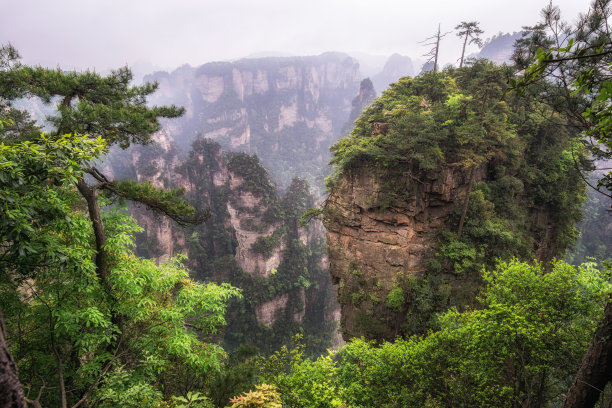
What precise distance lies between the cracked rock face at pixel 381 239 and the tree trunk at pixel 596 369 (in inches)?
336

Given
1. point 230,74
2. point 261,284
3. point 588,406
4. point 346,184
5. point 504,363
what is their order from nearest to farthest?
1. point 588,406
2. point 504,363
3. point 346,184
4. point 261,284
5. point 230,74

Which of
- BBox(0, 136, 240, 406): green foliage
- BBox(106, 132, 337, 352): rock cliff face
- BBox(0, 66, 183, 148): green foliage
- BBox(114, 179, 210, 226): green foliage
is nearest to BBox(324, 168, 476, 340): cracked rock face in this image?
BBox(0, 136, 240, 406): green foliage

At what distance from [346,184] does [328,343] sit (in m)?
27.8

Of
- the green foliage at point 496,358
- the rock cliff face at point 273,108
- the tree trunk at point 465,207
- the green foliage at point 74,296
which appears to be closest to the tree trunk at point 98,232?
the green foliage at point 74,296

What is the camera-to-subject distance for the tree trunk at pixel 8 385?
237 cm

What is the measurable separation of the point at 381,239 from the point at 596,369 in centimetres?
961

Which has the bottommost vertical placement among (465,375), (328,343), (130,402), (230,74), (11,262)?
(328,343)

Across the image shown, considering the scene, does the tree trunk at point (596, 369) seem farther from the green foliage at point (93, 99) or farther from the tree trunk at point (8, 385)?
the green foliage at point (93, 99)

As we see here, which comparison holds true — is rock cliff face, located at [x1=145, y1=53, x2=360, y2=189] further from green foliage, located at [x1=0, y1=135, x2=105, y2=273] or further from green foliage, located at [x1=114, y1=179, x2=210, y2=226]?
green foliage, located at [x1=0, y1=135, x2=105, y2=273]

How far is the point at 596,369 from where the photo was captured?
414 cm

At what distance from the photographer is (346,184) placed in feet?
48.4

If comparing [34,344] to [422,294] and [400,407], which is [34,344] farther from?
[422,294]

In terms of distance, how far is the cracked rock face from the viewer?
13.1 m

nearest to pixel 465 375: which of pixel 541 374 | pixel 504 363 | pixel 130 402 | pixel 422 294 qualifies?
pixel 504 363
